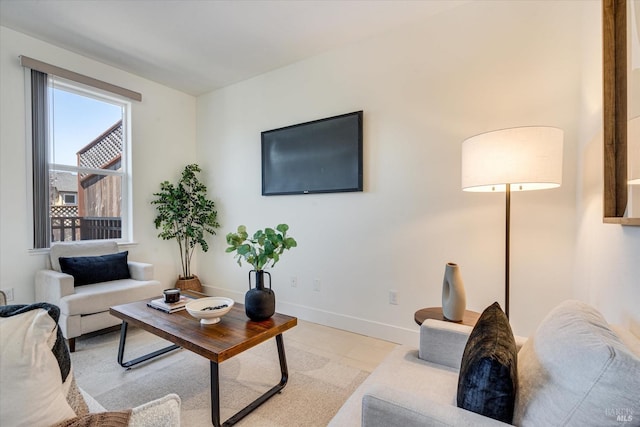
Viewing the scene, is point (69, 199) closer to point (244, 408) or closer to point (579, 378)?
point (244, 408)

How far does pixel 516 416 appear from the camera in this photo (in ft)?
2.58

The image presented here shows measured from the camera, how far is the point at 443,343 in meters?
1.34

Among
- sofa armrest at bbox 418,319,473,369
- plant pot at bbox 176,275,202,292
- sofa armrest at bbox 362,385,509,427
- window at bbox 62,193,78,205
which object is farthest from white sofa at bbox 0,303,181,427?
plant pot at bbox 176,275,202,292

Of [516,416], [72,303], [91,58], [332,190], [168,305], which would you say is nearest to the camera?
[516,416]

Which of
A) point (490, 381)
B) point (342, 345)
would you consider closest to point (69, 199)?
point (342, 345)

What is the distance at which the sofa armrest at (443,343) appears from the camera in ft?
4.28

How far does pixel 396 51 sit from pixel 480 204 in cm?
145

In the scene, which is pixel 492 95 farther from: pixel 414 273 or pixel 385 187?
pixel 414 273

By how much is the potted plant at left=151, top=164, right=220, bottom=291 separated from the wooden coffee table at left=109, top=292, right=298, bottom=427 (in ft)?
5.60

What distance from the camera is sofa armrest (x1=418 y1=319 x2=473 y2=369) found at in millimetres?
1305

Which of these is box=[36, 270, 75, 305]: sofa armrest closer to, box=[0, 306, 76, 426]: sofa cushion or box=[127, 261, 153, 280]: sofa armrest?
box=[127, 261, 153, 280]: sofa armrest

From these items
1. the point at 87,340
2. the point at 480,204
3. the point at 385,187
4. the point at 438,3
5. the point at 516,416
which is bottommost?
the point at 87,340

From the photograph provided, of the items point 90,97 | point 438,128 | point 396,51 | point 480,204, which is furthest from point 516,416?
point 90,97

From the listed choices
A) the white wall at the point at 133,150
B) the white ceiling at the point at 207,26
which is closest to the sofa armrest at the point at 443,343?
the white ceiling at the point at 207,26
